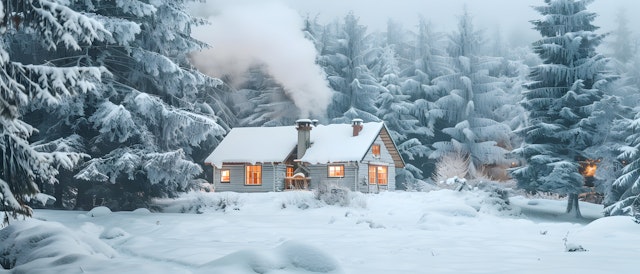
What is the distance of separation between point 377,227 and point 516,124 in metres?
34.1

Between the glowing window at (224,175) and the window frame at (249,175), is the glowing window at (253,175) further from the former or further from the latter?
the glowing window at (224,175)

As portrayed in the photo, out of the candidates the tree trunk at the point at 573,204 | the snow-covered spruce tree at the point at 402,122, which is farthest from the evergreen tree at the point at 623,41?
the tree trunk at the point at 573,204

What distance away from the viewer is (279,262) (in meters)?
8.88

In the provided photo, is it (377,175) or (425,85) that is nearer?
(377,175)

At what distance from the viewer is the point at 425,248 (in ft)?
41.2

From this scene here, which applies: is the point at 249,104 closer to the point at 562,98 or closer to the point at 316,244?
the point at 562,98

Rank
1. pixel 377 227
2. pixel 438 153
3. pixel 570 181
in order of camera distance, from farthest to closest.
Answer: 1. pixel 438 153
2. pixel 570 181
3. pixel 377 227

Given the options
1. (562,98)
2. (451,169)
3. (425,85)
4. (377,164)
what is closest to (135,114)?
(377,164)

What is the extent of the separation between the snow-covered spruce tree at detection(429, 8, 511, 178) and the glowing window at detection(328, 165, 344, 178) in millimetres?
12438

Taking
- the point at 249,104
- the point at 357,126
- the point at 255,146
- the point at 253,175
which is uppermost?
the point at 249,104

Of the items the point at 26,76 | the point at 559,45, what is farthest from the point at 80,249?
the point at 559,45

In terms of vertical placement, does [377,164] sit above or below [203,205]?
above

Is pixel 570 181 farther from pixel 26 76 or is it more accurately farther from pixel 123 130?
pixel 26 76

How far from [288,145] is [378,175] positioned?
6122mm
